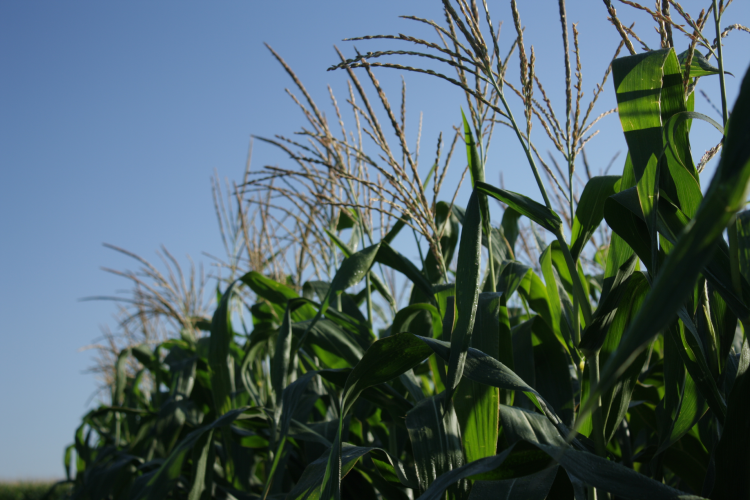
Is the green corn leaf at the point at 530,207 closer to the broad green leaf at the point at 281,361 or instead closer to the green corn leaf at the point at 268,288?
the broad green leaf at the point at 281,361

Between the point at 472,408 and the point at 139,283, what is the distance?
2.04 m

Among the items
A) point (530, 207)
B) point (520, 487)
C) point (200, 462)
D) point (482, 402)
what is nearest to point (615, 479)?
point (520, 487)

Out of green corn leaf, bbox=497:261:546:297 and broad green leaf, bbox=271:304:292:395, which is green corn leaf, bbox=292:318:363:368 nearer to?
broad green leaf, bbox=271:304:292:395

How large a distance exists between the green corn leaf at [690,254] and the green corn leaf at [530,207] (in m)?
0.40

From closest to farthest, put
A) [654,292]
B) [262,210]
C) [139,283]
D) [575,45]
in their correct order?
1. [654,292]
2. [575,45]
3. [262,210]
4. [139,283]

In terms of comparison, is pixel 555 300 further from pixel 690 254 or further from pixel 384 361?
Result: pixel 690 254

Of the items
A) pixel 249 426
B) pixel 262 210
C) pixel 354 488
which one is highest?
pixel 262 210

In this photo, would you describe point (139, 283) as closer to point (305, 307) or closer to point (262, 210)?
point (262, 210)

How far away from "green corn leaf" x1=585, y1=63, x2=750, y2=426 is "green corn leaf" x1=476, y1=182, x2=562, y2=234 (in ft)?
1.31

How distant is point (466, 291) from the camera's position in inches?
23.5

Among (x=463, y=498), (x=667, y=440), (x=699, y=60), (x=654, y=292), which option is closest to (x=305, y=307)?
(x=463, y=498)

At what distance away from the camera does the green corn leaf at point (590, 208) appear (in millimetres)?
733

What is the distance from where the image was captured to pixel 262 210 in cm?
209

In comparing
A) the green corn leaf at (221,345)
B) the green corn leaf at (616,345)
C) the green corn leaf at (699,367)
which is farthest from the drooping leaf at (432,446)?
the green corn leaf at (221,345)
